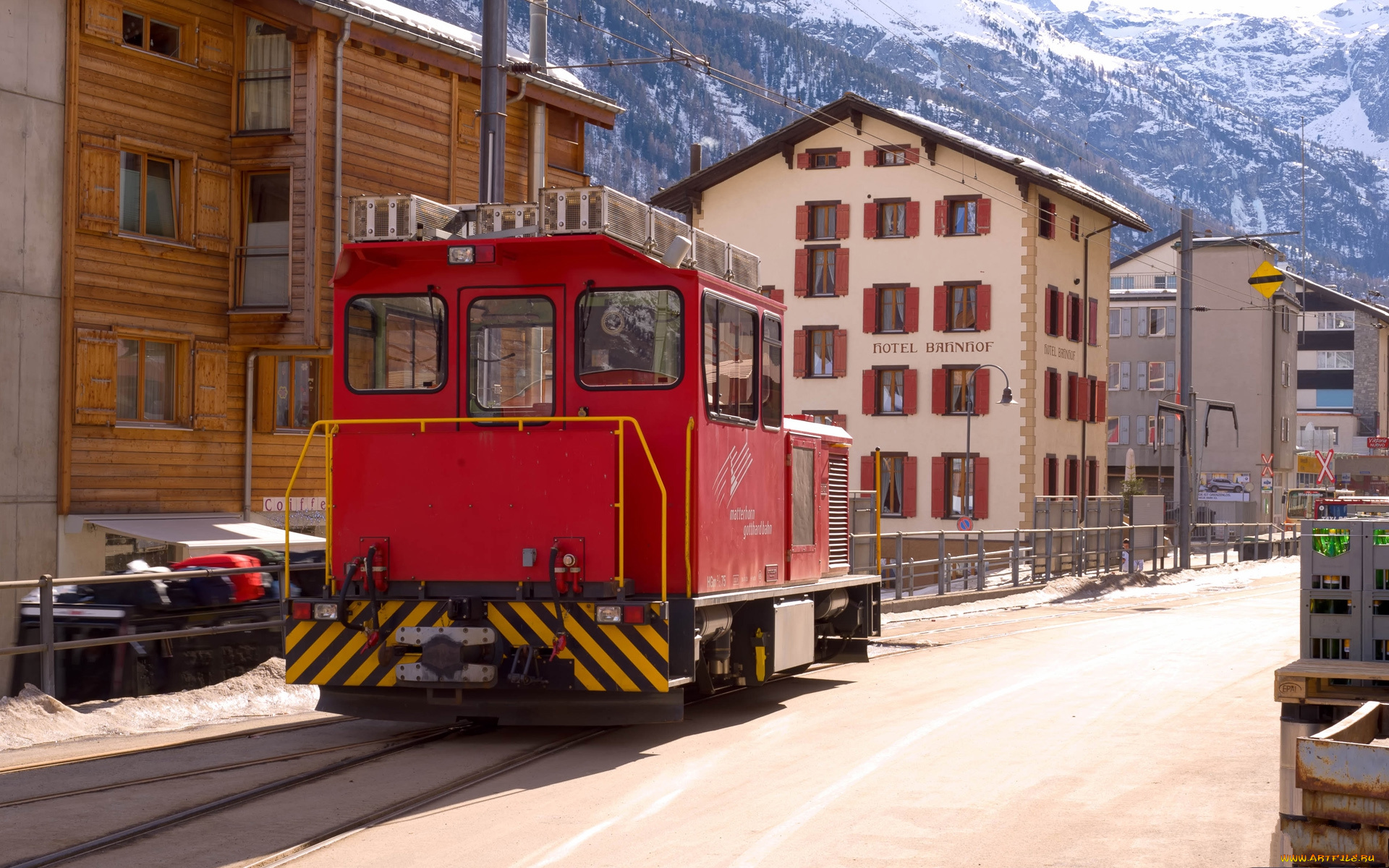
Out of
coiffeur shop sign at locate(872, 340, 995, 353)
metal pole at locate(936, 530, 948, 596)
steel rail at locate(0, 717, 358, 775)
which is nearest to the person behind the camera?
steel rail at locate(0, 717, 358, 775)

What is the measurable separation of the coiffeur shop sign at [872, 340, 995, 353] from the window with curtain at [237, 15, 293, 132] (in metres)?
27.1

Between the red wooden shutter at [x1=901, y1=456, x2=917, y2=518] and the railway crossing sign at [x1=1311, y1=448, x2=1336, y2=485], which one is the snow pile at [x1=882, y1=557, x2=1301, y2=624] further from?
the red wooden shutter at [x1=901, y1=456, x2=917, y2=518]

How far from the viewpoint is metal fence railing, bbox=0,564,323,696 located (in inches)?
483

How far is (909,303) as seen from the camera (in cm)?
5109

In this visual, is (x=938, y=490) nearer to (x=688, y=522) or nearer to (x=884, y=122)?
(x=884, y=122)

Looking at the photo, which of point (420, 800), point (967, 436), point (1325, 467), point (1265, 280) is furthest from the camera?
point (967, 436)

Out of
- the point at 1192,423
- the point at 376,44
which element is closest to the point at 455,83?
the point at 376,44

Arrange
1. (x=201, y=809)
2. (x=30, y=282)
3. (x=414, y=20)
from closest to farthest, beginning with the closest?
(x=201, y=809), (x=30, y=282), (x=414, y=20)

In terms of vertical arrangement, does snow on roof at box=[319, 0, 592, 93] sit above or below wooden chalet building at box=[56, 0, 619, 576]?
above

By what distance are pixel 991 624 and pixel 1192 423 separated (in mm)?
17329

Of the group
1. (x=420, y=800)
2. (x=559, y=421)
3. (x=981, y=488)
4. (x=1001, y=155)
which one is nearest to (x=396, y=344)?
(x=559, y=421)

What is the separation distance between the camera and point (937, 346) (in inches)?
2004

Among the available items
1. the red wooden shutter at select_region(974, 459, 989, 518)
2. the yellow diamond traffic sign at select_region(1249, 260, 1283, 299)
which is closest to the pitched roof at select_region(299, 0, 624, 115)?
the yellow diamond traffic sign at select_region(1249, 260, 1283, 299)

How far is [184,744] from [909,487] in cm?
4062
